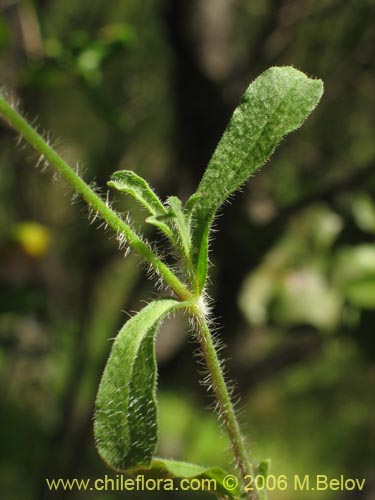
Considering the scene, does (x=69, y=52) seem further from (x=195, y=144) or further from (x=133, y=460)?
(x=133, y=460)

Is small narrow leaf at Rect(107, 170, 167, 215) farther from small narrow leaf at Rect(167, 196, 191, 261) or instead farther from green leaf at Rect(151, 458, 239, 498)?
green leaf at Rect(151, 458, 239, 498)

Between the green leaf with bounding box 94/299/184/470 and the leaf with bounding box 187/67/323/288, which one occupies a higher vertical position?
the leaf with bounding box 187/67/323/288

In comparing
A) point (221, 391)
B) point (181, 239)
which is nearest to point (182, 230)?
point (181, 239)

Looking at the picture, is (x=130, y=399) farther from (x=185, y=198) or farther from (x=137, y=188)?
(x=185, y=198)

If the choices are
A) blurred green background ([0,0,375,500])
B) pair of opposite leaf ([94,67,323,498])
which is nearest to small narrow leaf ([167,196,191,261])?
pair of opposite leaf ([94,67,323,498])

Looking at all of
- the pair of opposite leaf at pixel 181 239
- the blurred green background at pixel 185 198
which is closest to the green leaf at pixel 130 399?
the pair of opposite leaf at pixel 181 239
